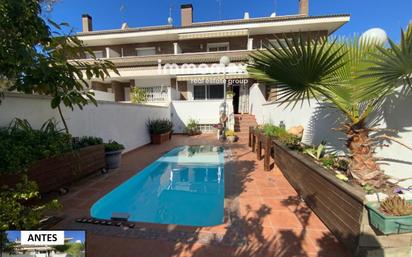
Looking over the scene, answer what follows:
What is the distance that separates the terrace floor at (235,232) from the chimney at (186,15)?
24.4 metres

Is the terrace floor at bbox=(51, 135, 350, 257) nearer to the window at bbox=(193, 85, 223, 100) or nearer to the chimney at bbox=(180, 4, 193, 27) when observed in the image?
the window at bbox=(193, 85, 223, 100)

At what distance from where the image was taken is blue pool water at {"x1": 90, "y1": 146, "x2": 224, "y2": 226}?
212 inches

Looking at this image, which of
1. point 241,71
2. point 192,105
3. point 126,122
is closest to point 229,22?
point 241,71

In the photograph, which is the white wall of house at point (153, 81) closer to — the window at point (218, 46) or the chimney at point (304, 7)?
the window at point (218, 46)

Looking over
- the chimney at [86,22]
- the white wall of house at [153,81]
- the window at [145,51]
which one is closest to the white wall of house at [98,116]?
the white wall of house at [153,81]

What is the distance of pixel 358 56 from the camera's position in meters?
3.66

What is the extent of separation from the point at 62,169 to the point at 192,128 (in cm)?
1303

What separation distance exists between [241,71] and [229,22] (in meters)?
6.57

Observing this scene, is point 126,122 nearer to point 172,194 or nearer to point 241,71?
point 172,194

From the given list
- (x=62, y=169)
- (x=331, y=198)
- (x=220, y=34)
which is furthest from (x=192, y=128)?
(x=331, y=198)

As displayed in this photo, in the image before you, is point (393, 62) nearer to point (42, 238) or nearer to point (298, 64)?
point (298, 64)

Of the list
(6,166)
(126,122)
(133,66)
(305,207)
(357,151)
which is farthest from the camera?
(133,66)

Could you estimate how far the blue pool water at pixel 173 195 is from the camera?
5.38 meters

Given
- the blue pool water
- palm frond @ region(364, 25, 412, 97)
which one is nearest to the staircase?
the blue pool water
